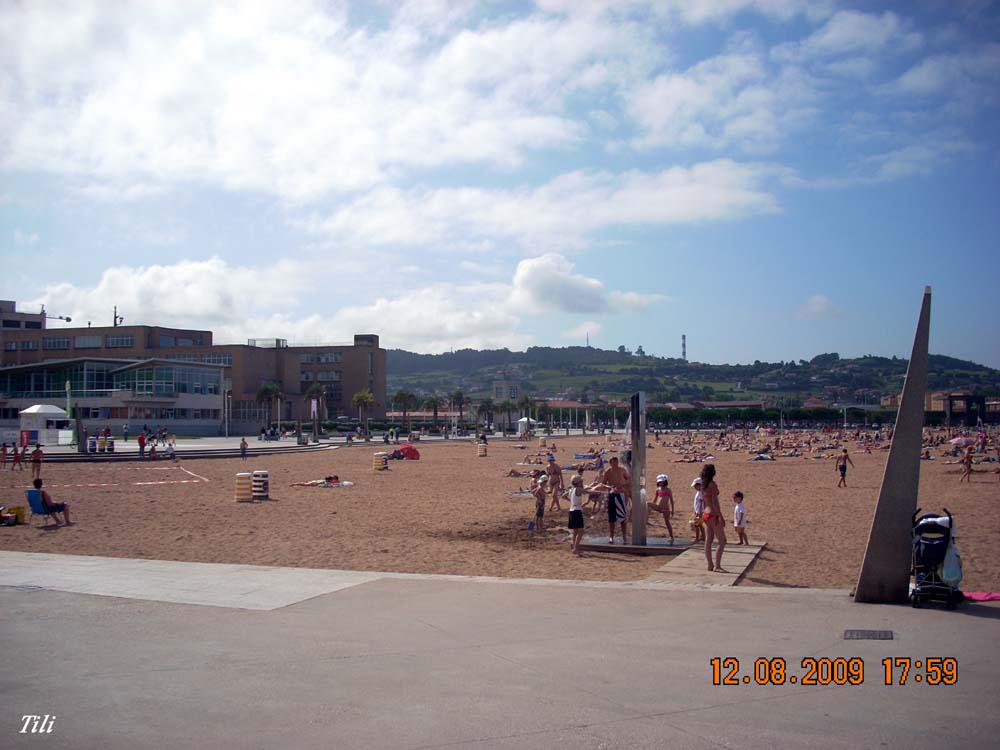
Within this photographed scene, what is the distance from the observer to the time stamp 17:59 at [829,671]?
230 inches

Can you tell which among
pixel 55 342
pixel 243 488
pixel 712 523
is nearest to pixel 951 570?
pixel 712 523

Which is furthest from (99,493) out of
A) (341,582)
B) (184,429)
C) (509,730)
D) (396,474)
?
(184,429)

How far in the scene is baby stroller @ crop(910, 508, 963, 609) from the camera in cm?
787

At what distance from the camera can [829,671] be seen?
19.8 ft

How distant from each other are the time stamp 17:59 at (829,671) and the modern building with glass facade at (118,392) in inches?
2742

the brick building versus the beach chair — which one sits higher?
the brick building

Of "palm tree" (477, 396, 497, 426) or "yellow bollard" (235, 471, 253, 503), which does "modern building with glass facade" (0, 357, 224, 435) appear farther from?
"palm tree" (477, 396, 497, 426)

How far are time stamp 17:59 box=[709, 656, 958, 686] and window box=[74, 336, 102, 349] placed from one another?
339 feet

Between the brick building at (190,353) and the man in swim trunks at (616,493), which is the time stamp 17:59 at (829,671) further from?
the brick building at (190,353)

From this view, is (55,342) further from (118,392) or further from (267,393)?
(118,392)

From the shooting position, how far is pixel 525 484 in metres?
28.3

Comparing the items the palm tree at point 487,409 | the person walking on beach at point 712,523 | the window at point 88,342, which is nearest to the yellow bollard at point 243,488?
the person walking on beach at point 712,523

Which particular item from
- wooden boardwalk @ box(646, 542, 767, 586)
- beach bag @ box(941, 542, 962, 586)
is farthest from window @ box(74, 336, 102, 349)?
beach bag @ box(941, 542, 962, 586)

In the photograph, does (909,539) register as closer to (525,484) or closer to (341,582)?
(341,582)
